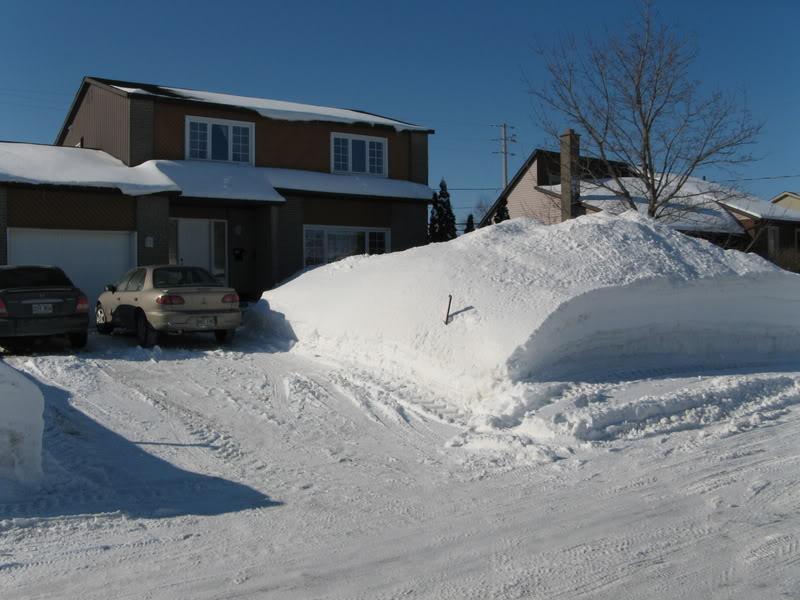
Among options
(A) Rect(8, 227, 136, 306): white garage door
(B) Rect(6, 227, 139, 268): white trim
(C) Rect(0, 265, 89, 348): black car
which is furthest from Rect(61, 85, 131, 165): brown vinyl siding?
(C) Rect(0, 265, 89, 348): black car

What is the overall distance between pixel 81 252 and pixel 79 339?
5028mm

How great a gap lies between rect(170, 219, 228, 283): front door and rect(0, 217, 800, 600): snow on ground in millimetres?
6375

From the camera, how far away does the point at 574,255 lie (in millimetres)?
11617

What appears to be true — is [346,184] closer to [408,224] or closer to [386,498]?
[408,224]

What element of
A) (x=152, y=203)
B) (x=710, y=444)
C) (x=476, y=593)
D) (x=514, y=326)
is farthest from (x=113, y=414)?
(x=152, y=203)

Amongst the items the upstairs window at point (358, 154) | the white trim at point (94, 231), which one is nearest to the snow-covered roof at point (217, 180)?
the white trim at point (94, 231)

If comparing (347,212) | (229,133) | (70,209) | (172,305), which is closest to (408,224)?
(347,212)

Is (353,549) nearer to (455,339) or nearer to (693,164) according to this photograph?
(455,339)

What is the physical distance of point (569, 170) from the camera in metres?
21.6

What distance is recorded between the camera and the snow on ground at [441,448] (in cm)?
459

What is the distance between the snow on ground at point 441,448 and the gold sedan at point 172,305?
1.61 feet

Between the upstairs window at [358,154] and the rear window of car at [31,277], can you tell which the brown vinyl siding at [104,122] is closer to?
the upstairs window at [358,154]

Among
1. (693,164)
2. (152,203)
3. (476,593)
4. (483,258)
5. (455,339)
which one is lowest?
(476,593)

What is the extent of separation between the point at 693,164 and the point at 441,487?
1574cm
